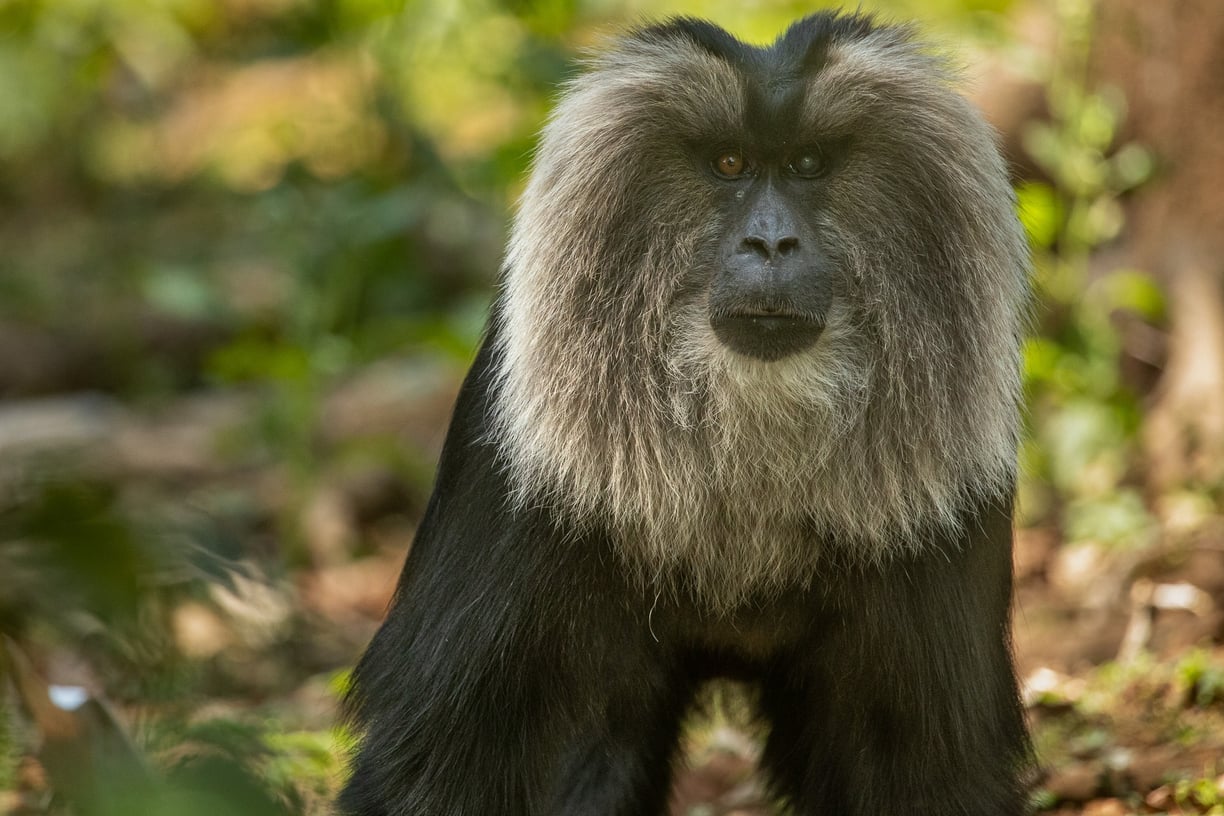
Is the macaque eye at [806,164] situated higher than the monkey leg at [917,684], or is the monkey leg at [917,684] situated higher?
the macaque eye at [806,164]

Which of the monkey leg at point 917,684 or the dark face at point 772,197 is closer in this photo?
the dark face at point 772,197

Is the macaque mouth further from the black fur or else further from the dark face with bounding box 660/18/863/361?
the black fur

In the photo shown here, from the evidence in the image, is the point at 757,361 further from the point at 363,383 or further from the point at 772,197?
the point at 363,383

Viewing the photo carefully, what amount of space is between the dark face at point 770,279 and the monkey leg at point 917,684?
1.72 feet

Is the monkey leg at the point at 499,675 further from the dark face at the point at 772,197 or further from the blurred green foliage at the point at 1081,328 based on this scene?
the blurred green foliage at the point at 1081,328

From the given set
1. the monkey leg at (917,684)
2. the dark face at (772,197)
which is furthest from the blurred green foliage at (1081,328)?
the dark face at (772,197)

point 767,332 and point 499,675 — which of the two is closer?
point 767,332

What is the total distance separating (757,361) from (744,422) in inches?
4.9

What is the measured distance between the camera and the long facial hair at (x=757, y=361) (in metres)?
2.78

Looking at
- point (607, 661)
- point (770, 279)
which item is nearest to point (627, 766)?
point (607, 661)

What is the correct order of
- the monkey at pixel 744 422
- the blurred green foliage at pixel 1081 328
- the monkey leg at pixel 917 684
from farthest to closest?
the blurred green foliage at pixel 1081 328 < the monkey leg at pixel 917 684 < the monkey at pixel 744 422

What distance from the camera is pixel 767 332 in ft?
8.88

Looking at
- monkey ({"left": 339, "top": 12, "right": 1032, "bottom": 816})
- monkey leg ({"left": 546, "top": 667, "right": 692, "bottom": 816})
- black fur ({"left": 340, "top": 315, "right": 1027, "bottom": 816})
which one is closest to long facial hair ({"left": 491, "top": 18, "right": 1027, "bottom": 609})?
monkey ({"left": 339, "top": 12, "right": 1032, "bottom": 816})

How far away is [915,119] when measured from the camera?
2844 millimetres
